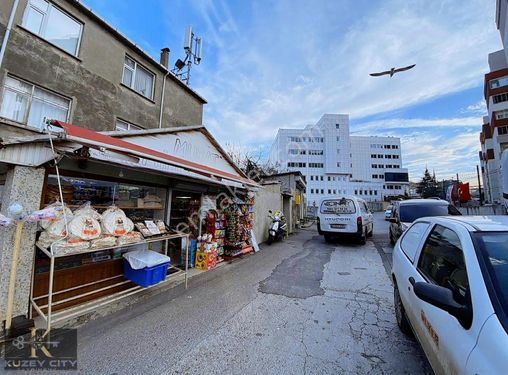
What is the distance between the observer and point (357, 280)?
5.48 metres

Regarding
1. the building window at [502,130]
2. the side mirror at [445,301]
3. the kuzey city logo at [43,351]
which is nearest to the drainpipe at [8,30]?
the kuzey city logo at [43,351]

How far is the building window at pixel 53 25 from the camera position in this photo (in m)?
6.62

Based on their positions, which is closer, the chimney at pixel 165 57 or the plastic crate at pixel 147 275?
the plastic crate at pixel 147 275

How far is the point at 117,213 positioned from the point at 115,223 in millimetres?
209

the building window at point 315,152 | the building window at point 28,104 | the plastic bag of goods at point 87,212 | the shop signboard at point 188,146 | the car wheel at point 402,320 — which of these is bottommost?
the car wheel at point 402,320

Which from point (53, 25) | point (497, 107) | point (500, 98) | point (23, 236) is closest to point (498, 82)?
point (500, 98)

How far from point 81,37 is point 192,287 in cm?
912

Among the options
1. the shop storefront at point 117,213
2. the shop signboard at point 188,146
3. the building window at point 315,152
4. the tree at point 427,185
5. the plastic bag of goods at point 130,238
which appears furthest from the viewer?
the building window at point 315,152

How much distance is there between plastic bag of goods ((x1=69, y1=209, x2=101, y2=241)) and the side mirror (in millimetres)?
4046

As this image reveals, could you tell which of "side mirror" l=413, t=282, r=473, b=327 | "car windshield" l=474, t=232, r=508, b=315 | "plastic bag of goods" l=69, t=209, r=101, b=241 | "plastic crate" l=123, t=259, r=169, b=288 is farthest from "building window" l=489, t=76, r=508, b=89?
"plastic bag of goods" l=69, t=209, r=101, b=241

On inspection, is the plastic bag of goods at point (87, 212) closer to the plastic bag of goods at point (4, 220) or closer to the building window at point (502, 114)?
the plastic bag of goods at point (4, 220)

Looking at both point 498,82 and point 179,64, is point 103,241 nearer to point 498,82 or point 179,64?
point 179,64

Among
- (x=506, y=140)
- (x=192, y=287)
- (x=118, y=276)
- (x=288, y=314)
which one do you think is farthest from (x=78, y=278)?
(x=506, y=140)

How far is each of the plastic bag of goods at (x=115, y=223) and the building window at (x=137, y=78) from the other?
749cm
